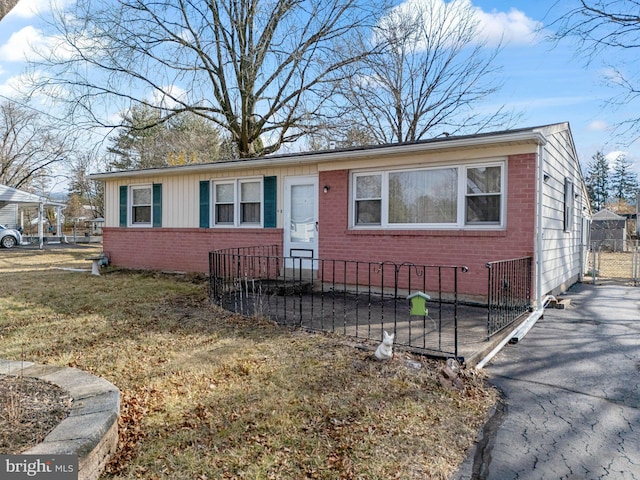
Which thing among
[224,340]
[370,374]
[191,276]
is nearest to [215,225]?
[191,276]

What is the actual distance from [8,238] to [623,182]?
5605 cm

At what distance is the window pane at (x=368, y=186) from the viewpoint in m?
8.00

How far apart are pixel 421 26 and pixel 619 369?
19110 mm

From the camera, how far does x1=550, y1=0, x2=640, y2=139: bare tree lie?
32.4ft

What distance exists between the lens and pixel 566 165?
917 cm

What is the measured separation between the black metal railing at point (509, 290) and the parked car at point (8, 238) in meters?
24.8

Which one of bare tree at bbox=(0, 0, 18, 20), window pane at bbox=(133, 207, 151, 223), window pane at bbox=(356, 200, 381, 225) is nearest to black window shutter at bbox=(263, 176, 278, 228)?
window pane at bbox=(356, 200, 381, 225)

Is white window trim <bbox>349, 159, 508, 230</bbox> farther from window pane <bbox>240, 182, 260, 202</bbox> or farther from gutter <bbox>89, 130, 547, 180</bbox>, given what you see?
window pane <bbox>240, 182, 260, 202</bbox>

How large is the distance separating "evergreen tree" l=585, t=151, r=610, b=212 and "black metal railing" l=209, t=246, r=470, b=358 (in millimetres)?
47057

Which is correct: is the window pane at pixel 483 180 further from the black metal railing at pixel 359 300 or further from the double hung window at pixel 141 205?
the double hung window at pixel 141 205

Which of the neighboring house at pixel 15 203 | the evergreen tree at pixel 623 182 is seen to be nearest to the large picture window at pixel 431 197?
the neighboring house at pixel 15 203

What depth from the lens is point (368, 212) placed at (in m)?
8.18

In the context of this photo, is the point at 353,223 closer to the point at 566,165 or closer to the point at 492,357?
the point at 492,357

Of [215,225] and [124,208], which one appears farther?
[124,208]
